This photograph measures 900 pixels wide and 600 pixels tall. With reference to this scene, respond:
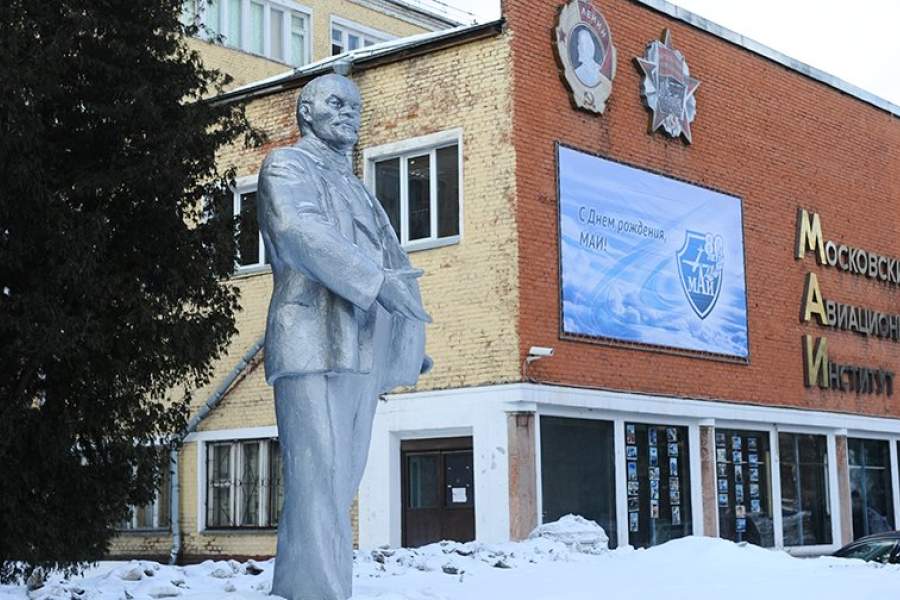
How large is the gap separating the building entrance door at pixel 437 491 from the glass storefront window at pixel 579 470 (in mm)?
1087

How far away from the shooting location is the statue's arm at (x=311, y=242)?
746cm

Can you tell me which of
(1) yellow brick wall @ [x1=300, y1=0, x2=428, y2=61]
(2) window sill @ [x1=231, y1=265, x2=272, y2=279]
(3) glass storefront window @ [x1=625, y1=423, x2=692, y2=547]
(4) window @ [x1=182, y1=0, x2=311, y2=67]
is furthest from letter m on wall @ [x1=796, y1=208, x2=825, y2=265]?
(1) yellow brick wall @ [x1=300, y1=0, x2=428, y2=61]

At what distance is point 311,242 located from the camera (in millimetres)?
7484

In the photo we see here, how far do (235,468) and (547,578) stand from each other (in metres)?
15.1

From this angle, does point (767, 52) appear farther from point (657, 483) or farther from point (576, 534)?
point (576, 534)

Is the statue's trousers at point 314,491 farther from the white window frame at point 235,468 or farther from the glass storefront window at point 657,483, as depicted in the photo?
the white window frame at point 235,468

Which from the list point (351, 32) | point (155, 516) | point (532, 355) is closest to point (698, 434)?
point (532, 355)

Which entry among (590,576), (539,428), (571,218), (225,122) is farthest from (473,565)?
(571,218)

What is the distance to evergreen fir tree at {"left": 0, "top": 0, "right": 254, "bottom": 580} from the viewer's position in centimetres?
1088

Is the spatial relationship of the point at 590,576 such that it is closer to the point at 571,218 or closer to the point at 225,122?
the point at 225,122

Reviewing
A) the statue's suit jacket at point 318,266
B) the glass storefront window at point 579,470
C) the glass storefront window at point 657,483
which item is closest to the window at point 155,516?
the glass storefront window at point 579,470

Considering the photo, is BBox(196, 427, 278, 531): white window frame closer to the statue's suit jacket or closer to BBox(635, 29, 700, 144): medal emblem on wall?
BBox(635, 29, 700, 144): medal emblem on wall

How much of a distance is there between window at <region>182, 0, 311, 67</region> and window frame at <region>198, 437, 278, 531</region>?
14.6 metres

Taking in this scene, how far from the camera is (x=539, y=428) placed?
20.1 m
